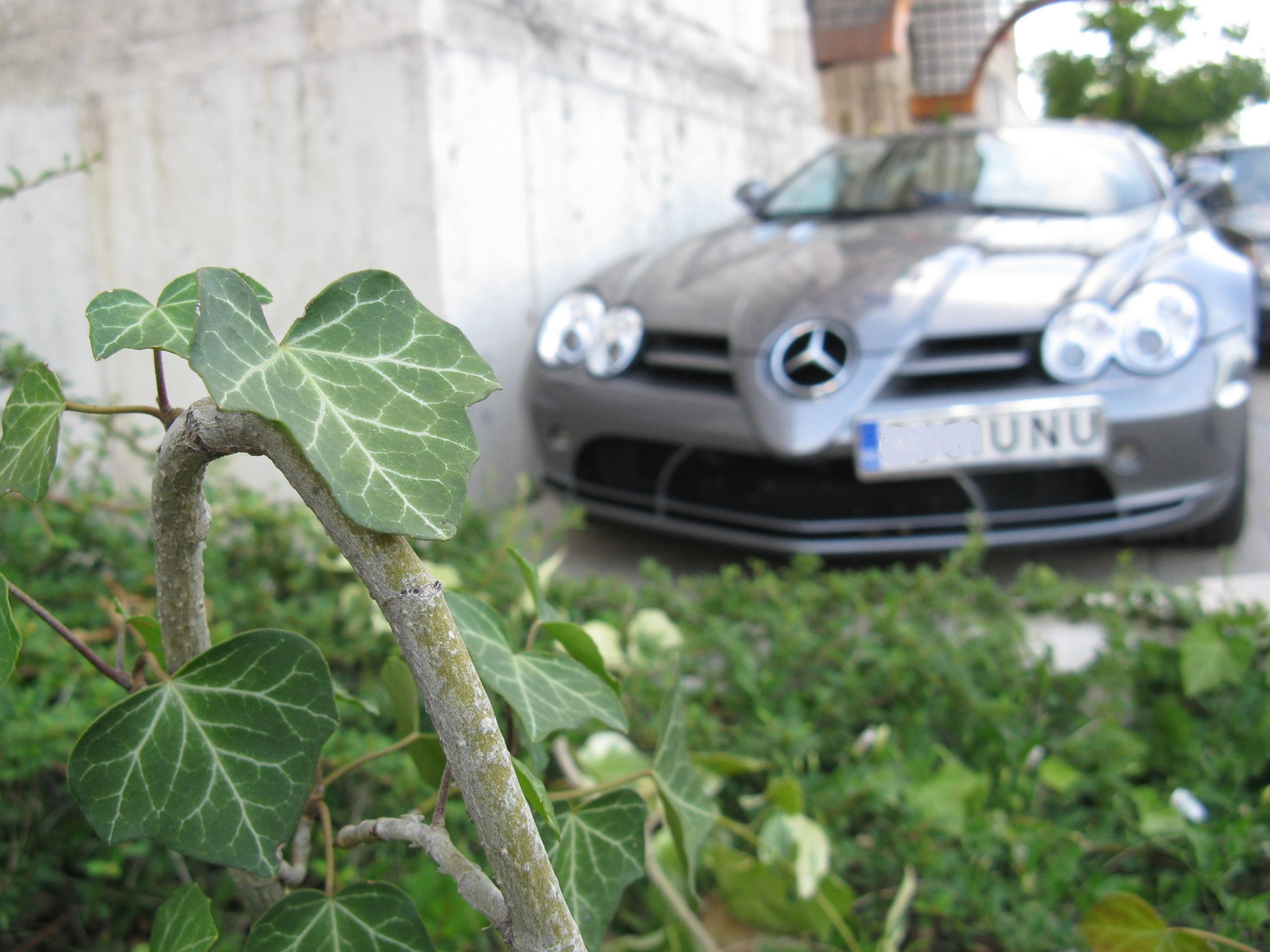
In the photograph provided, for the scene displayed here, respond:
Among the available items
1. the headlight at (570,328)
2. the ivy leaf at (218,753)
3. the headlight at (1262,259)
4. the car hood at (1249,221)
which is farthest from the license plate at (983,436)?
the car hood at (1249,221)

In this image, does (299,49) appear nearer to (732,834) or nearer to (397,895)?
(732,834)

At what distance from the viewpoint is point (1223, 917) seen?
122 centimetres

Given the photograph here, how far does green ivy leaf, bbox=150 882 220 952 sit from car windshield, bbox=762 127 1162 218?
137 inches

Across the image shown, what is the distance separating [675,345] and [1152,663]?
1.70 meters

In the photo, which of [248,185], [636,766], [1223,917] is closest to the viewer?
[1223,917]

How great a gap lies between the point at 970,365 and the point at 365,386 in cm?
247

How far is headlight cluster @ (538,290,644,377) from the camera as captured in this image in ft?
10.1

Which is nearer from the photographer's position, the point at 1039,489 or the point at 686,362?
the point at 1039,489

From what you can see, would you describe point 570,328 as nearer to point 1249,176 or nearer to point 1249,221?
point 1249,221

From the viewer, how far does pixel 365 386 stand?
1.42 feet

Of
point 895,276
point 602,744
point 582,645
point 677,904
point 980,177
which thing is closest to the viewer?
point 582,645

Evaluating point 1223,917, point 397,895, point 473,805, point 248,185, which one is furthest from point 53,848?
point 248,185

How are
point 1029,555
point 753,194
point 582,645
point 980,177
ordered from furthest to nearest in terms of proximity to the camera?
1. point 753,194
2. point 980,177
3. point 1029,555
4. point 582,645

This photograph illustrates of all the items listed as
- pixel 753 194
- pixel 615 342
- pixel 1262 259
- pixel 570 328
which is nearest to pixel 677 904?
pixel 615 342
